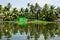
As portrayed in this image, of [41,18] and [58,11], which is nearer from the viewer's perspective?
[41,18]

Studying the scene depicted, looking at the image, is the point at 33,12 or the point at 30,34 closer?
the point at 30,34

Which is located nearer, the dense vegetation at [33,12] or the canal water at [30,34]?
the canal water at [30,34]

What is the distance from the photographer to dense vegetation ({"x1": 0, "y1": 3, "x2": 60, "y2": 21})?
55.6m

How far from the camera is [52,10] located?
56000mm

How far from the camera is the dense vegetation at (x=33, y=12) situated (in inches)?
2188

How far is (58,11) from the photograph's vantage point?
5981 cm

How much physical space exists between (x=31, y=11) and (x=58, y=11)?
24.6ft

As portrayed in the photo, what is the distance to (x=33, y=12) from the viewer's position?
60.5m

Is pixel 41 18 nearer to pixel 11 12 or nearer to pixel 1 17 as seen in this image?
pixel 11 12

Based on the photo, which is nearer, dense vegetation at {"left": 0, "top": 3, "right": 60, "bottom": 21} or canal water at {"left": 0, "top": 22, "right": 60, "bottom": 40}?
canal water at {"left": 0, "top": 22, "right": 60, "bottom": 40}

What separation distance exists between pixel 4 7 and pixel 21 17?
5.64 meters

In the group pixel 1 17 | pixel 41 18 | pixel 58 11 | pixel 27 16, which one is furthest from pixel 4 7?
pixel 58 11

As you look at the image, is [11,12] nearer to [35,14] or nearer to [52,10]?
[35,14]

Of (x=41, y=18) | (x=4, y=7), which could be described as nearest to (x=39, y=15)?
(x=41, y=18)
